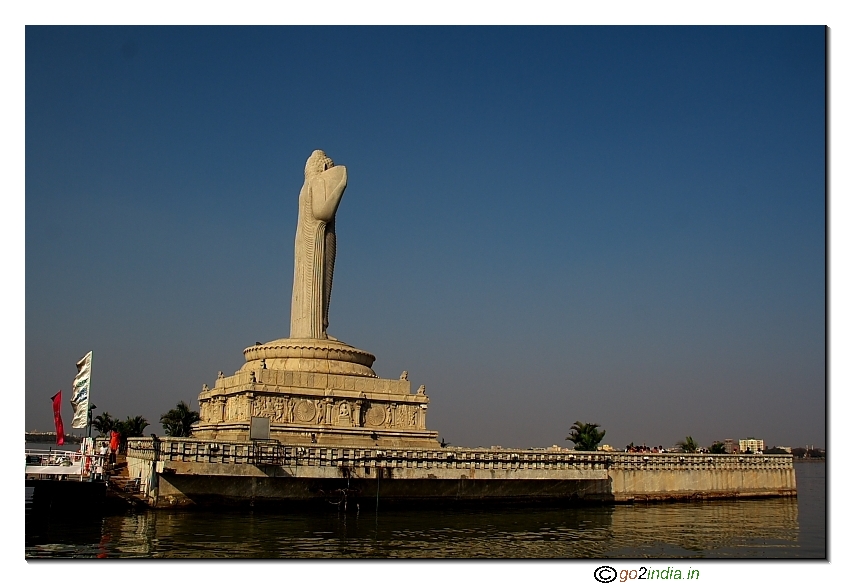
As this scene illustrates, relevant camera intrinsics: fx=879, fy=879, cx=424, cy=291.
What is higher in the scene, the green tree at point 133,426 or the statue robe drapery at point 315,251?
the statue robe drapery at point 315,251

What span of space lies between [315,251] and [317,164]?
4271 millimetres

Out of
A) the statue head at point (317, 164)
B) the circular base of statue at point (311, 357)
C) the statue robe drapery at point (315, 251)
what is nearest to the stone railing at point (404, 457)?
the circular base of statue at point (311, 357)

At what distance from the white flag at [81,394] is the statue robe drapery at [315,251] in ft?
40.2

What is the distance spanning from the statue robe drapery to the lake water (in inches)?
463

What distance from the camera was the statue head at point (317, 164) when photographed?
135 ft

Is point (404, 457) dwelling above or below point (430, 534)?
above

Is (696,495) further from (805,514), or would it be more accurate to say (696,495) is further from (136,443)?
(136,443)

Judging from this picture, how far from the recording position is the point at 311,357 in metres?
37.1

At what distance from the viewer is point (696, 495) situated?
37.4 meters

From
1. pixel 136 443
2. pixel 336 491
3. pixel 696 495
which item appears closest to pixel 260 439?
pixel 336 491

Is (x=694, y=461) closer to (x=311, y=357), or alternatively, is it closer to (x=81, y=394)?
(x=311, y=357)

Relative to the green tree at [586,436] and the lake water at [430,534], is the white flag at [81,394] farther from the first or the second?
the green tree at [586,436]

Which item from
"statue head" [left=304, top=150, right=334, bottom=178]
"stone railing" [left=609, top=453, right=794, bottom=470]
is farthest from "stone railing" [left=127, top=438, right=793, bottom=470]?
"statue head" [left=304, top=150, right=334, bottom=178]

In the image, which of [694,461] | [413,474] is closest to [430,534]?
[413,474]
